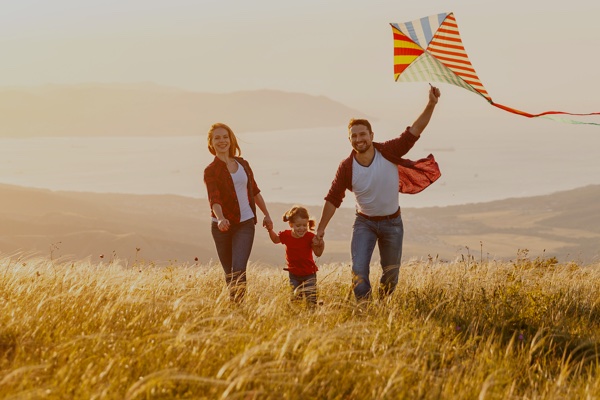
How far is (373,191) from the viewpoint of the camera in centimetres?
711

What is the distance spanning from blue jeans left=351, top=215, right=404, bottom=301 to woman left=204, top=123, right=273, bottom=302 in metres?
0.94

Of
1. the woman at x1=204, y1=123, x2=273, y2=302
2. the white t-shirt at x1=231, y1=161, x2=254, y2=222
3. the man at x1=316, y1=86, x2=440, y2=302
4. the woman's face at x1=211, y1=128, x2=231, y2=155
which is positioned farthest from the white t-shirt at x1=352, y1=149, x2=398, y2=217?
the woman's face at x1=211, y1=128, x2=231, y2=155

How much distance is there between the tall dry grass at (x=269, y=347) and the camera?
395 centimetres

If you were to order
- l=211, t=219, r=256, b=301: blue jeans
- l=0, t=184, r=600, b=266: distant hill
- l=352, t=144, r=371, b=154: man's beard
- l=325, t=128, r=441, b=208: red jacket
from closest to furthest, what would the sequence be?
l=352, t=144, r=371, b=154: man's beard < l=325, t=128, r=441, b=208: red jacket < l=211, t=219, r=256, b=301: blue jeans < l=0, t=184, r=600, b=266: distant hill

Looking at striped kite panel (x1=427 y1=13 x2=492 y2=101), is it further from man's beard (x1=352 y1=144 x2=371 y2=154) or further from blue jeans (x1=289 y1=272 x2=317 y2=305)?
blue jeans (x1=289 y1=272 x2=317 y2=305)

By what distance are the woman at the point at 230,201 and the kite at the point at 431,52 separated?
200 centimetres

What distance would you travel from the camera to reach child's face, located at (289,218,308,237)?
7.21 m

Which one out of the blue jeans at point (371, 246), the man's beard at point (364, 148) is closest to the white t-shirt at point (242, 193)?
the blue jeans at point (371, 246)

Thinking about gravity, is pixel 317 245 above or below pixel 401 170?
below

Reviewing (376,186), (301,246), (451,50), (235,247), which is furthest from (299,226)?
(451,50)

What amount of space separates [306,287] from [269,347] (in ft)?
8.39

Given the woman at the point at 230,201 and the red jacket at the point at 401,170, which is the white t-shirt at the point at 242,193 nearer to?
the woman at the point at 230,201

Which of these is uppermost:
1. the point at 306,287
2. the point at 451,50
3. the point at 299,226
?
the point at 451,50

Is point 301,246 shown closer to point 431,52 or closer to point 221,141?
point 221,141
